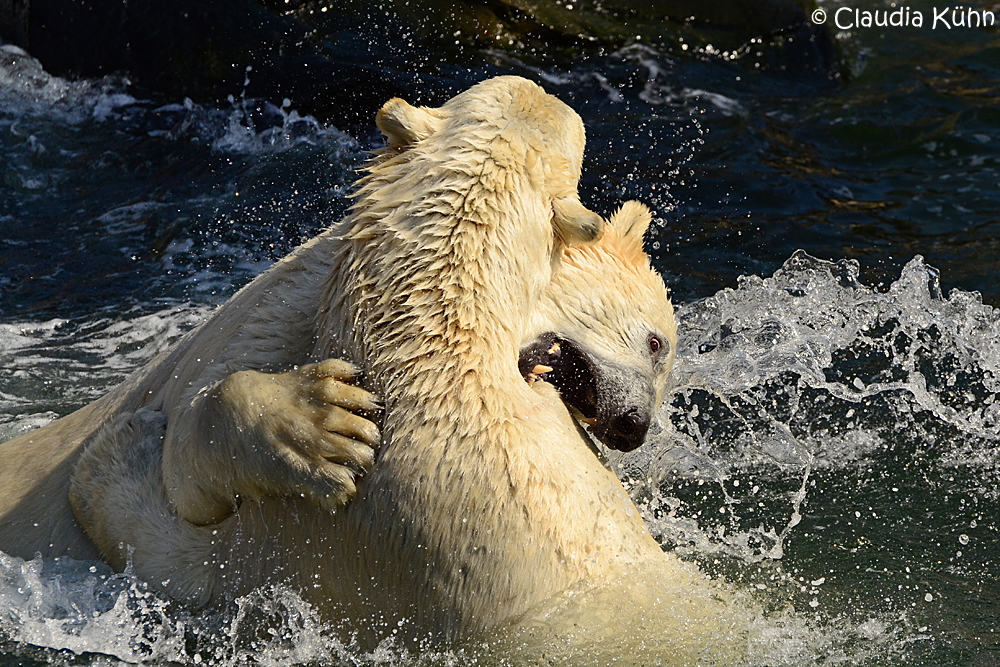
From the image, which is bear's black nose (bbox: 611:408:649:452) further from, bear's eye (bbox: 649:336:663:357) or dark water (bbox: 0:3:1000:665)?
dark water (bbox: 0:3:1000:665)

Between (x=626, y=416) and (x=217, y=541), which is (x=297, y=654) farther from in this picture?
(x=626, y=416)

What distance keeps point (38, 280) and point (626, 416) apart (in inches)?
215

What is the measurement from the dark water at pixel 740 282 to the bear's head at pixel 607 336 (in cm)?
82

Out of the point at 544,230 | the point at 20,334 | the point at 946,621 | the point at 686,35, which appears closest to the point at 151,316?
the point at 20,334

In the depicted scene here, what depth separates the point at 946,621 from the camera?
381cm

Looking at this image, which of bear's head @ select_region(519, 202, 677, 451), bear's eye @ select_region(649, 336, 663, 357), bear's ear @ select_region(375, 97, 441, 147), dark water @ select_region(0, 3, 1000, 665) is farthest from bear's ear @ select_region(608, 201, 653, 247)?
dark water @ select_region(0, 3, 1000, 665)

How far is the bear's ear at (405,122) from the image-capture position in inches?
122

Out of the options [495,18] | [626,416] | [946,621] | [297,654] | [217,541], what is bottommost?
[297,654]

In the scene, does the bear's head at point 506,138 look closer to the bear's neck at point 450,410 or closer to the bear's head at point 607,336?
the bear's neck at point 450,410

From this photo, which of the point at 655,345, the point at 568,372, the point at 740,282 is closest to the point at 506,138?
the point at 568,372

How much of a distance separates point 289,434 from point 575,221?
1.08m

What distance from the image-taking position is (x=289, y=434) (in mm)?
2814

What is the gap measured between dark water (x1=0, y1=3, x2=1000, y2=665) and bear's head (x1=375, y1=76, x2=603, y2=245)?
4.53ft

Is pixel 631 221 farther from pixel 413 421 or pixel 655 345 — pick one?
pixel 413 421
